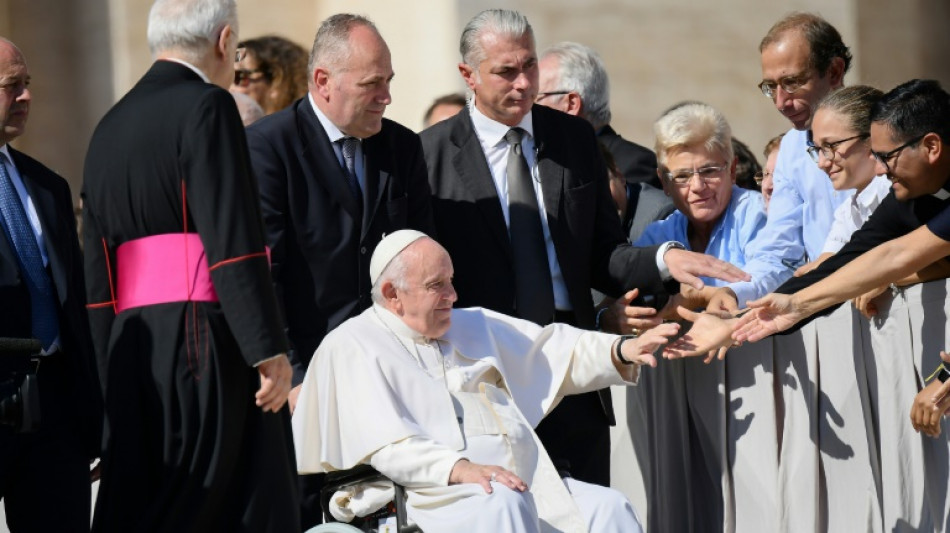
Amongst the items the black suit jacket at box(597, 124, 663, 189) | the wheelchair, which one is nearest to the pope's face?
the wheelchair

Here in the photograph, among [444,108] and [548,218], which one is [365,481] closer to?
[548,218]

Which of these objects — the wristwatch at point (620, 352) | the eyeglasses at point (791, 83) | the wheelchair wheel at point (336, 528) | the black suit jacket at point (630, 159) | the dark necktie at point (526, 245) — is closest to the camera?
the wheelchair wheel at point (336, 528)

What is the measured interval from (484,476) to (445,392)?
50 centimetres

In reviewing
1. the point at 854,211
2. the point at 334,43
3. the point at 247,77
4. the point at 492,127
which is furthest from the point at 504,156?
the point at 247,77

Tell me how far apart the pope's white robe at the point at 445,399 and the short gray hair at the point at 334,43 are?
939 millimetres

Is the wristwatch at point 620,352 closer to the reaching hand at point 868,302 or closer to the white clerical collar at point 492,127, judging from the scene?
the reaching hand at point 868,302

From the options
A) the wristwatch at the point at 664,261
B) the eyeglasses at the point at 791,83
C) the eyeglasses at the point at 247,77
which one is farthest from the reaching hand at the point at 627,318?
the eyeglasses at the point at 247,77

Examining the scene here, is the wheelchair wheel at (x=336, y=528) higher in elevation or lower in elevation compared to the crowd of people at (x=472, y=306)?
lower

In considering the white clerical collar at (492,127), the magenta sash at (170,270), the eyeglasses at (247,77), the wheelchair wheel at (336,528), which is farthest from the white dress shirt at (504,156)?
the eyeglasses at (247,77)

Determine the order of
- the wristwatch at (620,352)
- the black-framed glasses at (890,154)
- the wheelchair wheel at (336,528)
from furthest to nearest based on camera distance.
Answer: the wristwatch at (620,352), the black-framed glasses at (890,154), the wheelchair wheel at (336,528)

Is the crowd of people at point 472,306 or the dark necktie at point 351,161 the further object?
the dark necktie at point 351,161

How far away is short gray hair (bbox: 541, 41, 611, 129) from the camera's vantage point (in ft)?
26.5

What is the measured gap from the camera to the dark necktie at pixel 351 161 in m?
6.71

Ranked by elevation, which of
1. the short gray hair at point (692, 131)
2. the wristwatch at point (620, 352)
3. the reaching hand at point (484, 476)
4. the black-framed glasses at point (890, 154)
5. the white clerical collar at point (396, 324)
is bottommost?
the reaching hand at point (484, 476)
